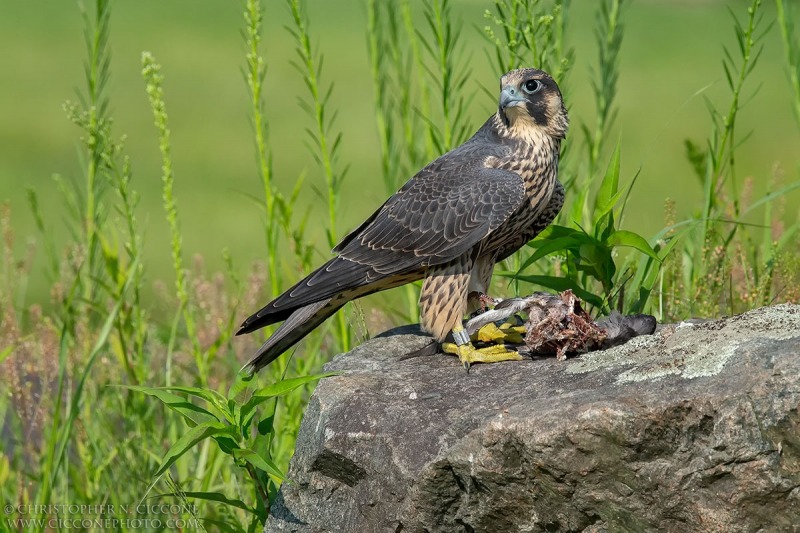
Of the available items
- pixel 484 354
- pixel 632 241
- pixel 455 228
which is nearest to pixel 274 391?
pixel 484 354

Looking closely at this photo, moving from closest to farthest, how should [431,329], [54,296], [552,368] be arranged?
[552,368], [431,329], [54,296]

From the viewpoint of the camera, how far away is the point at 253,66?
3.88 m

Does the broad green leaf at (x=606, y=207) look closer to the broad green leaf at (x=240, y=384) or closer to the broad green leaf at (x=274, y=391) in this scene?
the broad green leaf at (x=274, y=391)

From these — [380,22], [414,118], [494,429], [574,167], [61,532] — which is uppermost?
[380,22]

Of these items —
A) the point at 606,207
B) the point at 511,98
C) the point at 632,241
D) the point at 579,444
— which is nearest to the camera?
the point at 579,444

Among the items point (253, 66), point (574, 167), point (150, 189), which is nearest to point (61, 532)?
point (253, 66)

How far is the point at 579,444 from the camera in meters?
2.59

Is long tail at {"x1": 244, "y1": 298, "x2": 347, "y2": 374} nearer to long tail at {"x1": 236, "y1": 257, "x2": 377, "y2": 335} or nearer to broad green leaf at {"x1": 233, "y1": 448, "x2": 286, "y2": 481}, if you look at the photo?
long tail at {"x1": 236, "y1": 257, "x2": 377, "y2": 335}

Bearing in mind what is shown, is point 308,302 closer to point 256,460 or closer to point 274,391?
point 274,391

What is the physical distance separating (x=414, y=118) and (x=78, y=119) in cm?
166

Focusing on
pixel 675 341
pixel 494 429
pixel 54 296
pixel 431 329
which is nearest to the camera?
pixel 494 429

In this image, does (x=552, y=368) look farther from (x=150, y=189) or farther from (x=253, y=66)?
(x=150, y=189)

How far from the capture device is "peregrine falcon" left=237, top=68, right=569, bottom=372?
3.72 metres

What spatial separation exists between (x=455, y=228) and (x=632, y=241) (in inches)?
28.2
